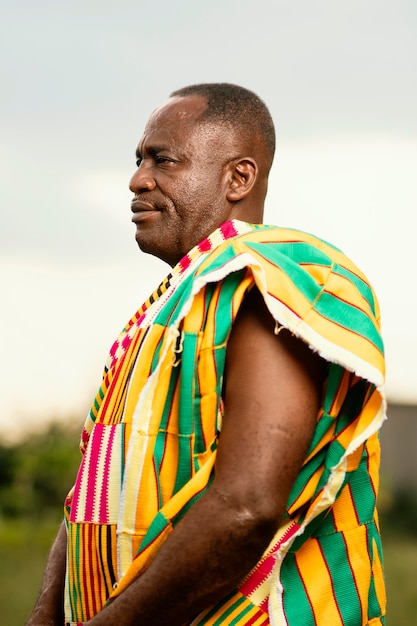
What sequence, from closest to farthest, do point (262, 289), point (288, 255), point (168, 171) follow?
point (262, 289) → point (288, 255) → point (168, 171)

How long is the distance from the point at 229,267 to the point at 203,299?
0.09 m

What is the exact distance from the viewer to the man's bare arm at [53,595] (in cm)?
246

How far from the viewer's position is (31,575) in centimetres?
1051

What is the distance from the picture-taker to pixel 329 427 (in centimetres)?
201

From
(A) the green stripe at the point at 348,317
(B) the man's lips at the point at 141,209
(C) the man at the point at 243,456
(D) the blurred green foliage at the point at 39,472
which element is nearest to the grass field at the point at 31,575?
(D) the blurred green foliage at the point at 39,472

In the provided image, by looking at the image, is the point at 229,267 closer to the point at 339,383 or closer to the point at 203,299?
the point at 203,299

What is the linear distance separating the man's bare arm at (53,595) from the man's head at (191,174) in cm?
86

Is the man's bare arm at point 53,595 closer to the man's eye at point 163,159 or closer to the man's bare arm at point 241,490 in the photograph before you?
the man's bare arm at point 241,490

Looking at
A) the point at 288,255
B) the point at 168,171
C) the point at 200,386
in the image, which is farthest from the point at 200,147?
the point at 200,386

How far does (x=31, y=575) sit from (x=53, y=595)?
8405 mm

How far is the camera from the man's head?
8.52 feet

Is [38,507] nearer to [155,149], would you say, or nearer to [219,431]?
[155,149]

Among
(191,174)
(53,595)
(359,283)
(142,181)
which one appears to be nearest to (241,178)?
(191,174)

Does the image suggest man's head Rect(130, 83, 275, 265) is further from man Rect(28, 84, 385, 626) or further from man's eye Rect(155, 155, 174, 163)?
man Rect(28, 84, 385, 626)
